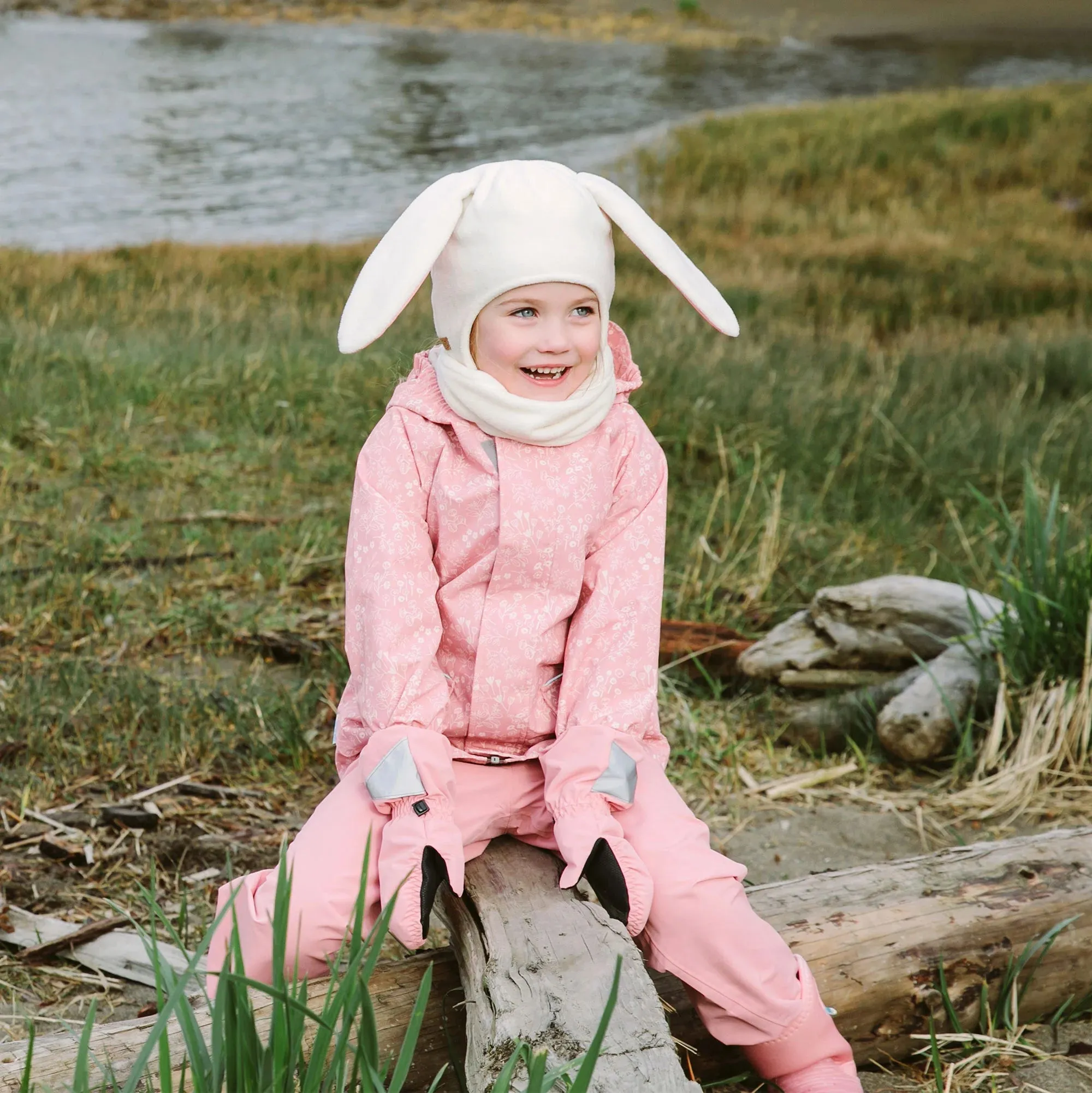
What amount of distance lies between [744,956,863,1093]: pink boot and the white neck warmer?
1.03m

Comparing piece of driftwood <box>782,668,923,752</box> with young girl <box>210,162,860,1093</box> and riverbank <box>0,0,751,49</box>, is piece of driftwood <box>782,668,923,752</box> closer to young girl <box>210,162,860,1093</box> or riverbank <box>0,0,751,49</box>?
young girl <box>210,162,860,1093</box>

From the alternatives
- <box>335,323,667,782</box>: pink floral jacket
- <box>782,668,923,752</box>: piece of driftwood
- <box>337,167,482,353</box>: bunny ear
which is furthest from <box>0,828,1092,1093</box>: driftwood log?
<box>782,668,923,752</box>: piece of driftwood

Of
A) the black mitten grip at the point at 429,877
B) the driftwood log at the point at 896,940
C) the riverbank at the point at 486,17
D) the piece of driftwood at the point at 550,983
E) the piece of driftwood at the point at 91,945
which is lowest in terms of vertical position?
the piece of driftwood at the point at 91,945

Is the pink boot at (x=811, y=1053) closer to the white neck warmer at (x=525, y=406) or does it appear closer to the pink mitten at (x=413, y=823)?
the pink mitten at (x=413, y=823)

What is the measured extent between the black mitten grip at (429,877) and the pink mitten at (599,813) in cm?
4

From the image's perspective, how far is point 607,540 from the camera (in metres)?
2.39

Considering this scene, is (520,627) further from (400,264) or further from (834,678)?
(834,678)

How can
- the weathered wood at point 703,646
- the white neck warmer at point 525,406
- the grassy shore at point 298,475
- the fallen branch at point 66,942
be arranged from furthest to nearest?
1. the weathered wood at point 703,646
2. the grassy shore at point 298,475
3. the fallen branch at point 66,942
4. the white neck warmer at point 525,406

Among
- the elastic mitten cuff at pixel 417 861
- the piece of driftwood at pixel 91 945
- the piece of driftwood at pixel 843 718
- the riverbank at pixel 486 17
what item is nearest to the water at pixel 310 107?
the riverbank at pixel 486 17

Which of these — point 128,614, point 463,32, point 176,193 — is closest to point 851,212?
point 176,193

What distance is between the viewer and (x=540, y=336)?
221 cm

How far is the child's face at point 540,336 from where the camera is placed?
2207mm

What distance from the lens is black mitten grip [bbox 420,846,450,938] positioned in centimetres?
194

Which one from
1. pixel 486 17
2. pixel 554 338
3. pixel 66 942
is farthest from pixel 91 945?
pixel 486 17
